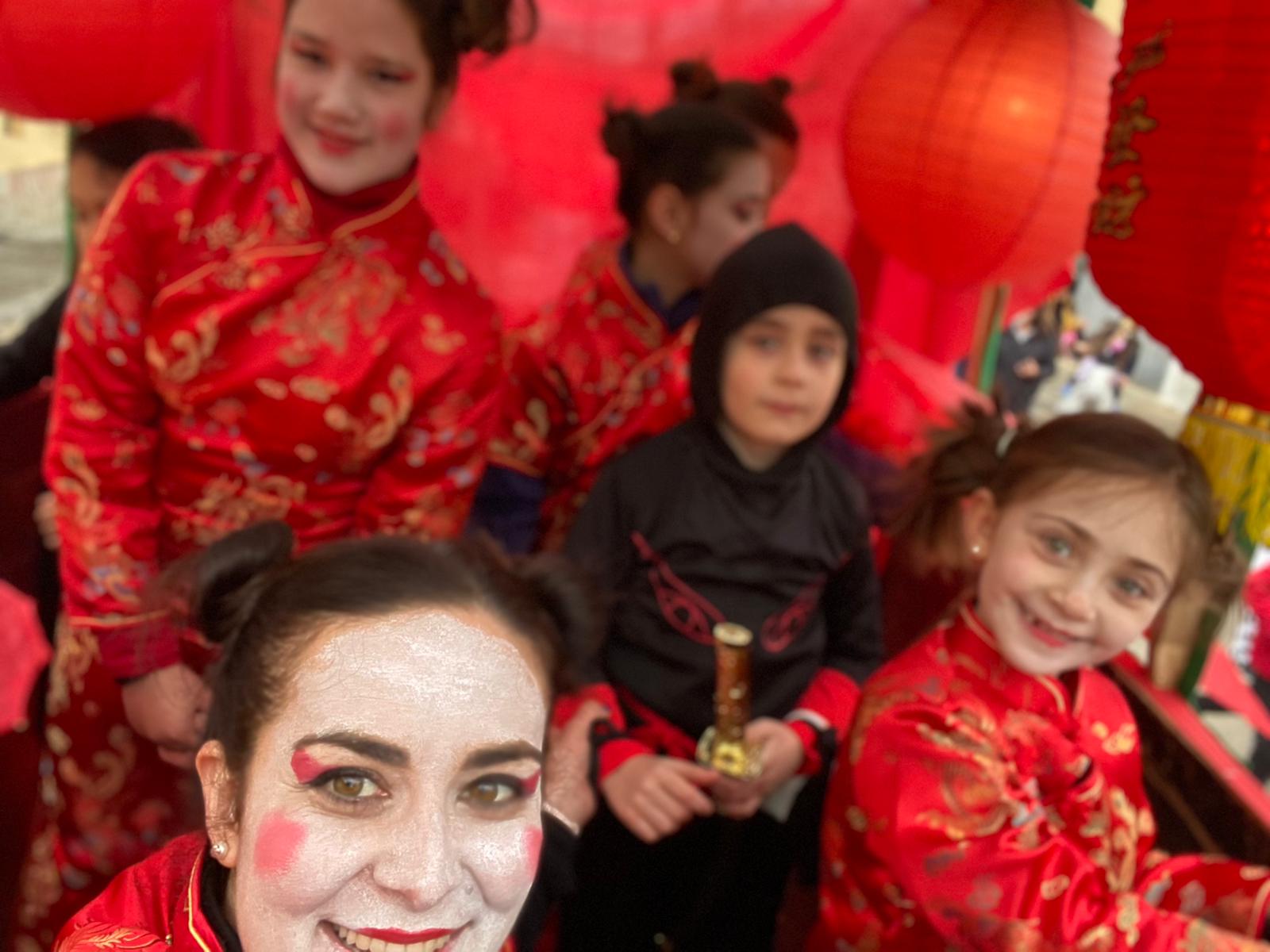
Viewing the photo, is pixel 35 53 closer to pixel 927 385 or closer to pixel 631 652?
pixel 631 652

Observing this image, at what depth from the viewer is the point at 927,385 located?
84.9 inches

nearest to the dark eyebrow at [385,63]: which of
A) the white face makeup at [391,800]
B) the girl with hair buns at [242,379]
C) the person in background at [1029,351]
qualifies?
the girl with hair buns at [242,379]

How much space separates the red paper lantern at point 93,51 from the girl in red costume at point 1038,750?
144cm

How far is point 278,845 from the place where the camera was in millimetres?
730

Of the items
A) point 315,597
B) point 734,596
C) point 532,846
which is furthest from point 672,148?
point 532,846

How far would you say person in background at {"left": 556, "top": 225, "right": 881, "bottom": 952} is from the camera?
1.47 metres

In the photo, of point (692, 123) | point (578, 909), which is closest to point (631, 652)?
point (578, 909)

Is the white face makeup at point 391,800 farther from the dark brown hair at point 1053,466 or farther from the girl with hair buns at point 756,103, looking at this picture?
the girl with hair buns at point 756,103

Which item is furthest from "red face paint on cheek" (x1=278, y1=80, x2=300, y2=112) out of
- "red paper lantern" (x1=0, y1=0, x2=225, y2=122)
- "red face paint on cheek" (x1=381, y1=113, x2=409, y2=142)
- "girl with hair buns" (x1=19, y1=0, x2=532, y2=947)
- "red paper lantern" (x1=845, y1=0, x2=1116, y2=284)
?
"red paper lantern" (x1=845, y1=0, x2=1116, y2=284)

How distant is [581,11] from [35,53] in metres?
1.08

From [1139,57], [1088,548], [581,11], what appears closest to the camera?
[1139,57]

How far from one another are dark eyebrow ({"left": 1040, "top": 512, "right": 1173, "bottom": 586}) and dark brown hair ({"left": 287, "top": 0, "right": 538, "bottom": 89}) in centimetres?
87

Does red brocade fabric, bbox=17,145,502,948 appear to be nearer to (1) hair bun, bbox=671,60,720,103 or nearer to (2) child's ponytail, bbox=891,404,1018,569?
(2) child's ponytail, bbox=891,404,1018,569

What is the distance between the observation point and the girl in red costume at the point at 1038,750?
1.10m
